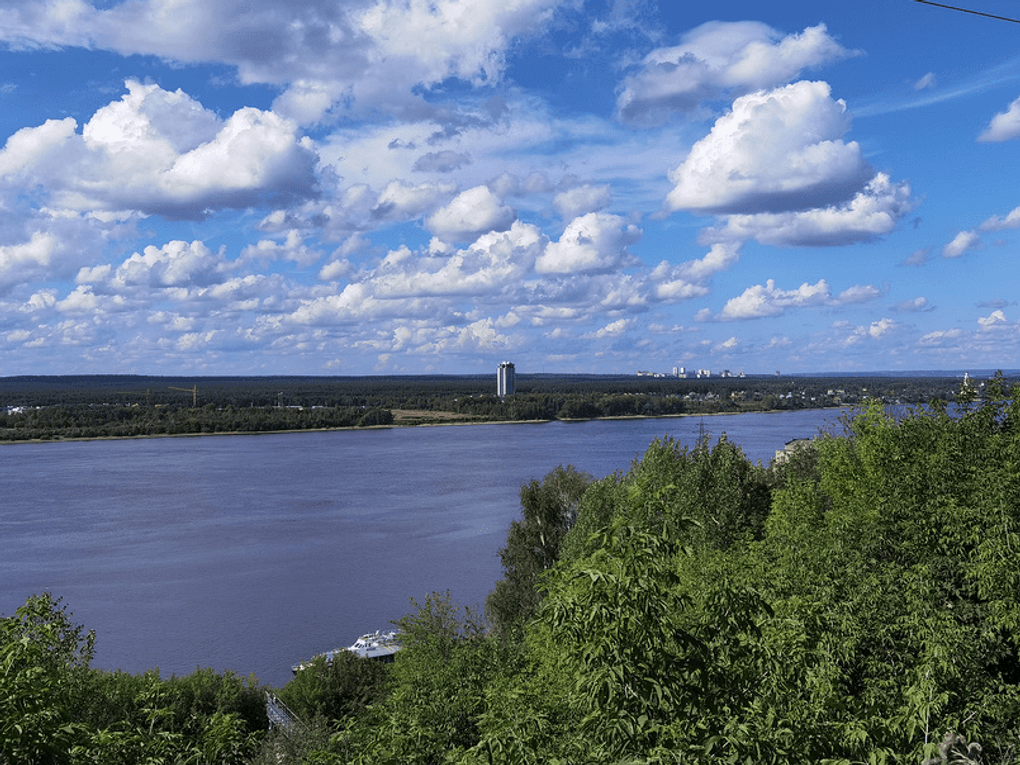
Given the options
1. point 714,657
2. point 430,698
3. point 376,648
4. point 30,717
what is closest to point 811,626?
point 714,657

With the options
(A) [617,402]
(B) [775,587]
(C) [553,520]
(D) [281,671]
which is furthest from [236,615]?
(A) [617,402]

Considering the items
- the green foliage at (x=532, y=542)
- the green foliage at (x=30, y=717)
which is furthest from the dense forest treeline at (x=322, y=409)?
the green foliage at (x=30, y=717)

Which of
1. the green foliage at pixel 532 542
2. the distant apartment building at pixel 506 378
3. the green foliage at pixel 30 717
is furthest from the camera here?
the distant apartment building at pixel 506 378

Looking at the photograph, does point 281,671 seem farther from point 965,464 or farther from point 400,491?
point 400,491

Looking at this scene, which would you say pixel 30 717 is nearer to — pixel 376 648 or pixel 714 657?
pixel 714 657

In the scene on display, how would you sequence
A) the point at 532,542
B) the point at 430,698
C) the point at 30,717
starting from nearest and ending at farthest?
the point at 30,717 → the point at 430,698 → the point at 532,542

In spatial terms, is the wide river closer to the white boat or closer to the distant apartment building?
the white boat

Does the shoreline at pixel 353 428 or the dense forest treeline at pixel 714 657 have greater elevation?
the dense forest treeline at pixel 714 657

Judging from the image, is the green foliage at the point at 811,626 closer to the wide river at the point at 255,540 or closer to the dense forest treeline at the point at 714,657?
the dense forest treeline at the point at 714,657
